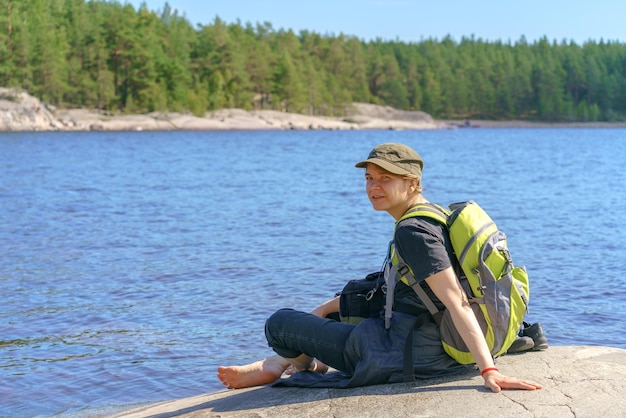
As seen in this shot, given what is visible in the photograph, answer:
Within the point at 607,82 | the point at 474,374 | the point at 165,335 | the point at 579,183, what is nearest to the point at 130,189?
the point at 579,183

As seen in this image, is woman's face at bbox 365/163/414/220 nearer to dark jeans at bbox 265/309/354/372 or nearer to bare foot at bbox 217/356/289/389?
dark jeans at bbox 265/309/354/372

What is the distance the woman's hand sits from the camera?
187 inches

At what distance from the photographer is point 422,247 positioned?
4.61 metres

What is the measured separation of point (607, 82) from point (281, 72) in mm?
71726

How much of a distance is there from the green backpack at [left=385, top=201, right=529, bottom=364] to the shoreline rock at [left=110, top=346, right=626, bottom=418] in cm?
29

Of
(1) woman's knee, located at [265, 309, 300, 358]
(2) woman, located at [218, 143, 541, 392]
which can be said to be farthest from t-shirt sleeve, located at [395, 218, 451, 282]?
(1) woman's knee, located at [265, 309, 300, 358]

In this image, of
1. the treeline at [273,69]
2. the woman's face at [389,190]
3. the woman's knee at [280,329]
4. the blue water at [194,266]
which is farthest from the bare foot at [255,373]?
the treeline at [273,69]

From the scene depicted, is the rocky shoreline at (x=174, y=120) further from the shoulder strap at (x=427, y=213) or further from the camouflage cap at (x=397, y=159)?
the shoulder strap at (x=427, y=213)

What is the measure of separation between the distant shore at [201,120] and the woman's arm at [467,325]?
86218mm

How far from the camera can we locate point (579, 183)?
33688 millimetres

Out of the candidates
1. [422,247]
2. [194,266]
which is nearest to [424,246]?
[422,247]

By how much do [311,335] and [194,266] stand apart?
27.9ft

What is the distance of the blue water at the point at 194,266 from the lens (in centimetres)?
811

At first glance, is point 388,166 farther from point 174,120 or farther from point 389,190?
point 174,120
